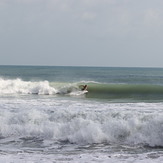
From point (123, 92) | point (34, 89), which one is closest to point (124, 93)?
point (123, 92)

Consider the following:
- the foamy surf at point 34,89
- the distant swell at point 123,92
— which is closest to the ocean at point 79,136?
the distant swell at point 123,92

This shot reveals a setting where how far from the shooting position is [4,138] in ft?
35.0

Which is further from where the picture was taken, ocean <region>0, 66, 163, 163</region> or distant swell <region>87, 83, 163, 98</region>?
distant swell <region>87, 83, 163, 98</region>

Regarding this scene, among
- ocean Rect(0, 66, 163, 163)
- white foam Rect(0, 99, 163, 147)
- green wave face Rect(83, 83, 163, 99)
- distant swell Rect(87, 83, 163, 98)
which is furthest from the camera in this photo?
distant swell Rect(87, 83, 163, 98)

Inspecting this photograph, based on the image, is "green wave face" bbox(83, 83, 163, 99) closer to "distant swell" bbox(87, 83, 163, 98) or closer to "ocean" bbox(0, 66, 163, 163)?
"distant swell" bbox(87, 83, 163, 98)

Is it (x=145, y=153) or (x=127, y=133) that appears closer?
(x=145, y=153)

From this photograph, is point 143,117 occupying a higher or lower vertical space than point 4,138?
higher

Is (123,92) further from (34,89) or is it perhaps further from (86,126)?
(86,126)

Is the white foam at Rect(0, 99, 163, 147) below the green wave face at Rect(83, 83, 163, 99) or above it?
below

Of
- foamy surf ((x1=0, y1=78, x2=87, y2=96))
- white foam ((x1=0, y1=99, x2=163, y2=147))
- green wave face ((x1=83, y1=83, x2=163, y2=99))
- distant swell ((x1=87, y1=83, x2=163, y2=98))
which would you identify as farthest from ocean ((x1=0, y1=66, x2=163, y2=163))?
foamy surf ((x1=0, y1=78, x2=87, y2=96))

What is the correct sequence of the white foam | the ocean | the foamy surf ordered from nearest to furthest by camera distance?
the ocean, the white foam, the foamy surf

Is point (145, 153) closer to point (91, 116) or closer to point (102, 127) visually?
point (102, 127)

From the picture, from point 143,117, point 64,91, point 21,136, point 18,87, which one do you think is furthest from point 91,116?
point 18,87

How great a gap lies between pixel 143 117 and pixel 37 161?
4533mm
